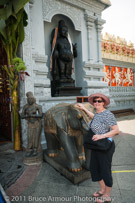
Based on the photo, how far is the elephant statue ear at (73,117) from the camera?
6.65 feet

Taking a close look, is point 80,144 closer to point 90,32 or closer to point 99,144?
point 99,144

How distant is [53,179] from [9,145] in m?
2.21

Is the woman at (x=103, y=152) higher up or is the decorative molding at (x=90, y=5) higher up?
the decorative molding at (x=90, y=5)

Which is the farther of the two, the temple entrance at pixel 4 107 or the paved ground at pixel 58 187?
the temple entrance at pixel 4 107

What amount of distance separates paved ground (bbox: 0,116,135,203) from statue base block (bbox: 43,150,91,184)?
55 millimetres

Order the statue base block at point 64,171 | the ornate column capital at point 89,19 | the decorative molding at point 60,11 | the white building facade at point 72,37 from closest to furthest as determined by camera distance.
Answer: the statue base block at point 64,171 < the white building facade at point 72,37 < the decorative molding at point 60,11 < the ornate column capital at point 89,19

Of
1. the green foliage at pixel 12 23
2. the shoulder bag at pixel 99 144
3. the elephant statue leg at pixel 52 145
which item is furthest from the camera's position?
the green foliage at pixel 12 23

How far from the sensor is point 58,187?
195cm

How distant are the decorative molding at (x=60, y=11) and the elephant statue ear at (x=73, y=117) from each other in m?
3.69

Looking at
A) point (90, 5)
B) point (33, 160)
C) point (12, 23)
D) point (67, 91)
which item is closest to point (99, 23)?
point (90, 5)

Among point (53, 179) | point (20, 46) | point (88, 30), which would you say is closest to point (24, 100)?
point (20, 46)

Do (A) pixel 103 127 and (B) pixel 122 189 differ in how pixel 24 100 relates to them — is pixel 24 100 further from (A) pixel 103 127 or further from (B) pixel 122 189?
(B) pixel 122 189

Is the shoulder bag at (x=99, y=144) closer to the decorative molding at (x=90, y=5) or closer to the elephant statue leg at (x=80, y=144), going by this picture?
the elephant statue leg at (x=80, y=144)

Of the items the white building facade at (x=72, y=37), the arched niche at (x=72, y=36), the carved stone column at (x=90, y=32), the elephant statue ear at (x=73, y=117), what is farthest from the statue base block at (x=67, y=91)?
the elephant statue ear at (x=73, y=117)
